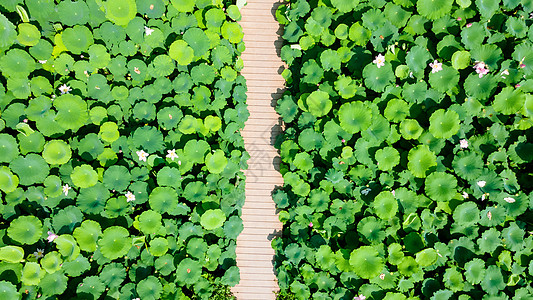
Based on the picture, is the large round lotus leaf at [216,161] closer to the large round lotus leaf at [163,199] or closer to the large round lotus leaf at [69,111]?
the large round lotus leaf at [163,199]

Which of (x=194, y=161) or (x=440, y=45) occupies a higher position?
(x=440, y=45)

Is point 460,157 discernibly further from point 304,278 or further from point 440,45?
point 304,278

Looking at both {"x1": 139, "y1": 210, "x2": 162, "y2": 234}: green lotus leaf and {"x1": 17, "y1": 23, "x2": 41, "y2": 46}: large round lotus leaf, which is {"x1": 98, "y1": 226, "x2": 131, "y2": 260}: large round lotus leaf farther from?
{"x1": 17, "y1": 23, "x2": 41, "y2": 46}: large round lotus leaf

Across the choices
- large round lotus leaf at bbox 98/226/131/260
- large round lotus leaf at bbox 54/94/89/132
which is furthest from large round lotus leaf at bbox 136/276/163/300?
large round lotus leaf at bbox 54/94/89/132

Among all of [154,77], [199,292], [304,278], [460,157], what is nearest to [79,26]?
[154,77]

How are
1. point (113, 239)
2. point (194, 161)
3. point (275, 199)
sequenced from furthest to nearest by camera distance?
1. point (275, 199)
2. point (194, 161)
3. point (113, 239)

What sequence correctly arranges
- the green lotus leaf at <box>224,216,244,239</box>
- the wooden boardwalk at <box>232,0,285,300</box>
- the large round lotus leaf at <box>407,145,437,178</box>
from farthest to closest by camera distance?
the wooden boardwalk at <box>232,0,285,300</box>, the green lotus leaf at <box>224,216,244,239</box>, the large round lotus leaf at <box>407,145,437,178</box>

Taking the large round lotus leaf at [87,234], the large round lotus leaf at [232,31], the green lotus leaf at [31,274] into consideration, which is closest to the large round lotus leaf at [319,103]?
the large round lotus leaf at [232,31]
